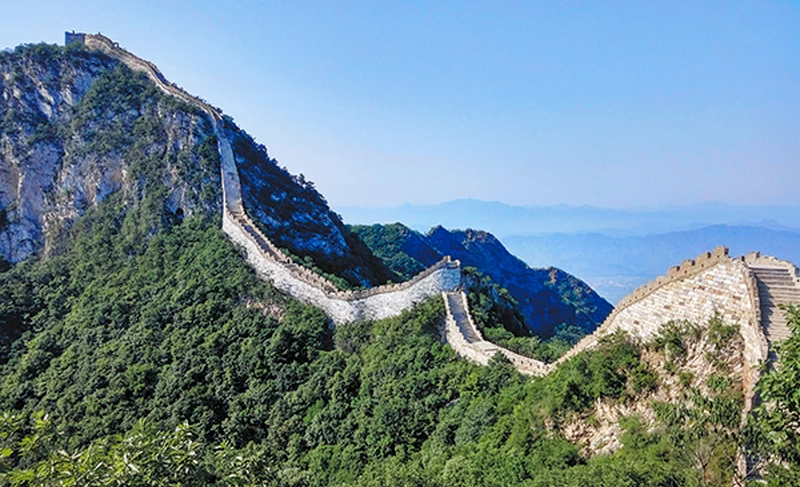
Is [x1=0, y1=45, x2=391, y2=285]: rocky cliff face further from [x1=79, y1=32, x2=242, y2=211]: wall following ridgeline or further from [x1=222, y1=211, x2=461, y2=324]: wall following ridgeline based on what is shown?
[x1=222, y1=211, x2=461, y2=324]: wall following ridgeline

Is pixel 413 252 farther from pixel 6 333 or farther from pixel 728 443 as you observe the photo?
pixel 728 443

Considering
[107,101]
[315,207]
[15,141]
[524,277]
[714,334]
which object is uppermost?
[107,101]

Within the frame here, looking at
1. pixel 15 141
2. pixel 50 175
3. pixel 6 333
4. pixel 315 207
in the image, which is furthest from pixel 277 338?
pixel 15 141

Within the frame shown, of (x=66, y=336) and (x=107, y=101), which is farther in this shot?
(x=107, y=101)

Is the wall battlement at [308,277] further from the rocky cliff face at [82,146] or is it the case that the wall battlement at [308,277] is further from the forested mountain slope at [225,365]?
the rocky cliff face at [82,146]

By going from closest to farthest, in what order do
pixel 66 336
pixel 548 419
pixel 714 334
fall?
pixel 714 334 < pixel 548 419 < pixel 66 336

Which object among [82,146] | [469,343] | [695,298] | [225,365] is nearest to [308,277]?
[225,365]

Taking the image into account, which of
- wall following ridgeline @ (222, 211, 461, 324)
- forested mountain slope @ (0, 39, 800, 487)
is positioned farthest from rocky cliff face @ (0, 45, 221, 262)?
wall following ridgeline @ (222, 211, 461, 324)
